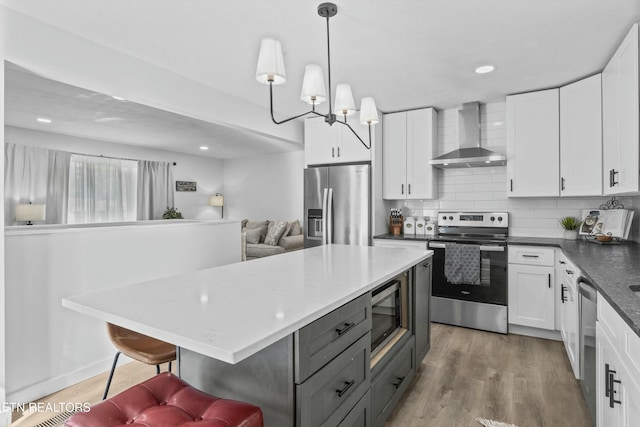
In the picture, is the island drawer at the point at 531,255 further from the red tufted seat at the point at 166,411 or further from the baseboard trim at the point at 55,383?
the baseboard trim at the point at 55,383

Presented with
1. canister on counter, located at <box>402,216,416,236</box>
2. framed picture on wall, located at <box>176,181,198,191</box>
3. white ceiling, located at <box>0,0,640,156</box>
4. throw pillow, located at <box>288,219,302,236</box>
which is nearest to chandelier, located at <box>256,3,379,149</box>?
white ceiling, located at <box>0,0,640,156</box>

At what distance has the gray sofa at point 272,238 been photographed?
240 inches

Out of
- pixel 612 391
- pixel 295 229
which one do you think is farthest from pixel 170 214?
pixel 612 391

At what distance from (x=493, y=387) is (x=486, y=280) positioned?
49.4 inches

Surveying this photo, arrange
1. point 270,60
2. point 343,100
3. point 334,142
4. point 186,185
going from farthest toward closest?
point 186,185
point 334,142
point 343,100
point 270,60

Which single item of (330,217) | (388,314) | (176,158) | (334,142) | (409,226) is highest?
(176,158)

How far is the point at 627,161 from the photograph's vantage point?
2.35 meters

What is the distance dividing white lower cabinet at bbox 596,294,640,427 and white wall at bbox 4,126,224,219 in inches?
268

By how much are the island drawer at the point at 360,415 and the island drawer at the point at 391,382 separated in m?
0.08

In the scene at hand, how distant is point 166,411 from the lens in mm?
1149

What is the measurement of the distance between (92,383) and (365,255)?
2.11 metres

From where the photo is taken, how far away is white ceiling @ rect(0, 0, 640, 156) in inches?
82.5

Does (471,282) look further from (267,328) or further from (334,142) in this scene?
(267,328)

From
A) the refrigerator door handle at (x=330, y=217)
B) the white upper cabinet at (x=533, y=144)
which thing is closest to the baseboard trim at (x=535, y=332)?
the white upper cabinet at (x=533, y=144)
